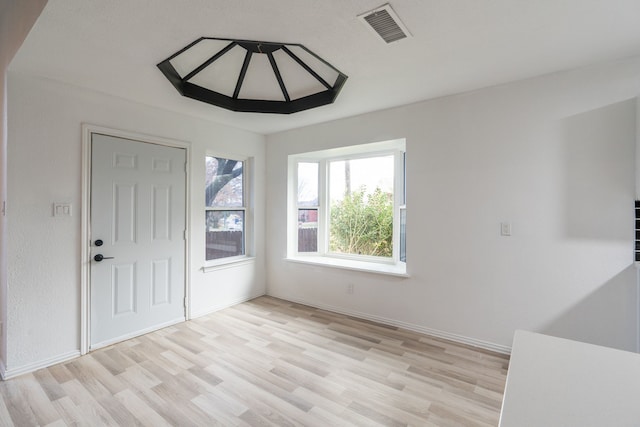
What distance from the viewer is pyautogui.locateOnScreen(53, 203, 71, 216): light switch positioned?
2.50 m

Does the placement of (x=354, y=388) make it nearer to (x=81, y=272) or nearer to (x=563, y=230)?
(x=563, y=230)

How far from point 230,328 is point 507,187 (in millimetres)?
3119

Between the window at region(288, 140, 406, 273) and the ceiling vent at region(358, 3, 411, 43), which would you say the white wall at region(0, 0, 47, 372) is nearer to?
the ceiling vent at region(358, 3, 411, 43)

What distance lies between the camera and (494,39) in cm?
193

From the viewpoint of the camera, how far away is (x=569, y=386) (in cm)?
78

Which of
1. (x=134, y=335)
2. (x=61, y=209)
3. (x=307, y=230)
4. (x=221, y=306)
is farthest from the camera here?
(x=307, y=230)

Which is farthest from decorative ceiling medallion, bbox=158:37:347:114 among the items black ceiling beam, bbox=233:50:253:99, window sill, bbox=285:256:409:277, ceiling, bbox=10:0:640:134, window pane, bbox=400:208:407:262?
window sill, bbox=285:256:409:277

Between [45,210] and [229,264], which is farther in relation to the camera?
[229,264]

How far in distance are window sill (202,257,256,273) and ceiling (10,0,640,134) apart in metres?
2.07

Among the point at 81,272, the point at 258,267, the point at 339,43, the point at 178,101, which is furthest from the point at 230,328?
the point at 339,43

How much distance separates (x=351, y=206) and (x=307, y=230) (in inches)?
30.1

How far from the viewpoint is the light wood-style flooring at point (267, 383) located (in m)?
1.89

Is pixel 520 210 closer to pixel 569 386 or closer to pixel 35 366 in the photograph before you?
pixel 569 386

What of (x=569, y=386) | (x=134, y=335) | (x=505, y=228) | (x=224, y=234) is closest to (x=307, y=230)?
(x=224, y=234)
